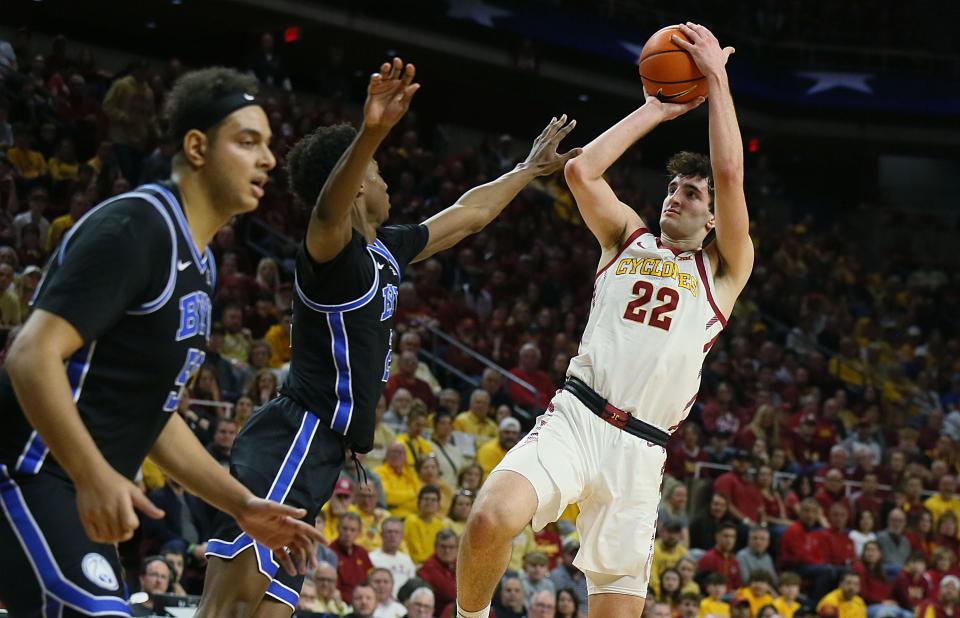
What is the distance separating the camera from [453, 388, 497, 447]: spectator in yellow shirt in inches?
514

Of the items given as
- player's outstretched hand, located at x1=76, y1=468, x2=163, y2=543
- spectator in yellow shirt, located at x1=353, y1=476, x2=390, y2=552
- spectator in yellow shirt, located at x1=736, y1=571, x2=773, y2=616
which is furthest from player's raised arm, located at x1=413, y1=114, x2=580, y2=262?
spectator in yellow shirt, located at x1=736, y1=571, x2=773, y2=616

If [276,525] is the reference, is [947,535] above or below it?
above

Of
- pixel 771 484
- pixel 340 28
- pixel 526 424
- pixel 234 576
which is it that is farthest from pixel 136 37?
pixel 234 576

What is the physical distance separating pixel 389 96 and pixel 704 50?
250cm

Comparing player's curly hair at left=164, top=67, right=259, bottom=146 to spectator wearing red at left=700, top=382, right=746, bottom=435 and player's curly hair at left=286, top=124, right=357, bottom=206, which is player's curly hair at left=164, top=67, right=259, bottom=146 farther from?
spectator wearing red at left=700, top=382, right=746, bottom=435

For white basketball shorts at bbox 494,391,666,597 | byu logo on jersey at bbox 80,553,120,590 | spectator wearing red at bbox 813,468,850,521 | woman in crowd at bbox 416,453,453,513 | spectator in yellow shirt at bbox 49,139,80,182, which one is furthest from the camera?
spectator wearing red at bbox 813,468,850,521

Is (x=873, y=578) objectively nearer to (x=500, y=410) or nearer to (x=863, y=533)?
(x=863, y=533)

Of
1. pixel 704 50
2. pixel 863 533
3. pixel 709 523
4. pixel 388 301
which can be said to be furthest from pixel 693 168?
pixel 863 533

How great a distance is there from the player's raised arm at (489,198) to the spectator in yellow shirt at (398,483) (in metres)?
5.40

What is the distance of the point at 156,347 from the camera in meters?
3.34

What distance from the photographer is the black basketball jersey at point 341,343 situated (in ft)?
16.5

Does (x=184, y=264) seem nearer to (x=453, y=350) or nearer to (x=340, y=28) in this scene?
(x=453, y=350)

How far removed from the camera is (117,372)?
10.8 feet

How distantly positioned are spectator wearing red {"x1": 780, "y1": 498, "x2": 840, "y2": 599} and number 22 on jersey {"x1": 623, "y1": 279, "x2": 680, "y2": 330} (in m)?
8.12
